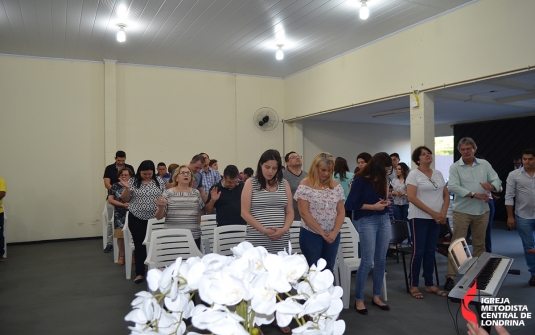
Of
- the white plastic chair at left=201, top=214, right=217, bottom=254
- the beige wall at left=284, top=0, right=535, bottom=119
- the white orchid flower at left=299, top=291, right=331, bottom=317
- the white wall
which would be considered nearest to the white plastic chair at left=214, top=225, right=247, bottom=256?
the white plastic chair at left=201, top=214, right=217, bottom=254

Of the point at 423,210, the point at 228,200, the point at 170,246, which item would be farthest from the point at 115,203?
the point at 423,210

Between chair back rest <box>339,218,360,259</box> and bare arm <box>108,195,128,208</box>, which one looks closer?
chair back rest <box>339,218,360,259</box>

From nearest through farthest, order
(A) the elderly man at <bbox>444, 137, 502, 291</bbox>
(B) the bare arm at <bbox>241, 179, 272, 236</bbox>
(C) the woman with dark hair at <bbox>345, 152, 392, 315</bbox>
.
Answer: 1. (B) the bare arm at <bbox>241, 179, 272, 236</bbox>
2. (C) the woman with dark hair at <bbox>345, 152, 392, 315</bbox>
3. (A) the elderly man at <bbox>444, 137, 502, 291</bbox>

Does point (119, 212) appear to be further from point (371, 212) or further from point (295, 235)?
point (371, 212)

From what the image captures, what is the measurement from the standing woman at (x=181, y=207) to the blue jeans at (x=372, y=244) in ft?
5.27

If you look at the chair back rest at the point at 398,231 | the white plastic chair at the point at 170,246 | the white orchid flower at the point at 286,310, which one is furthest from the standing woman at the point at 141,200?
the white orchid flower at the point at 286,310

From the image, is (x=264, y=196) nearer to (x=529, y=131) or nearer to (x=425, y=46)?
(x=425, y=46)

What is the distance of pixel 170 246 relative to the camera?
380cm

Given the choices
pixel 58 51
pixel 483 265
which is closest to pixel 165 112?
pixel 58 51

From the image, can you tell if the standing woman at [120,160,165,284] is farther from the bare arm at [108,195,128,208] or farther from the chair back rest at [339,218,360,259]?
the chair back rest at [339,218,360,259]

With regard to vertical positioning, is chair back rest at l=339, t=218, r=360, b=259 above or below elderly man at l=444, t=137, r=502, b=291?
below

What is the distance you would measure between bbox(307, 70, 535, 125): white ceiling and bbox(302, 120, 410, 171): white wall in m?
0.28

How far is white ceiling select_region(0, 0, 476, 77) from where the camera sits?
516 centimetres

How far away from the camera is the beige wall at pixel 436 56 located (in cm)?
458
